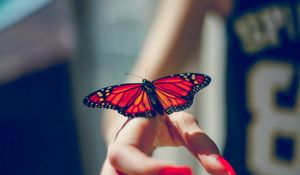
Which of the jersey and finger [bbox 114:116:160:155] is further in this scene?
the jersey

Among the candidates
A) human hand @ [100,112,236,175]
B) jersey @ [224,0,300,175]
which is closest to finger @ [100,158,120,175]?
human hand @ [100,112,236,175]

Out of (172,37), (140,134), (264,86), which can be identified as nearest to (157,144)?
(140,134)

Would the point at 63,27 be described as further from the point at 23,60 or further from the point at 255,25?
the point at 255,25

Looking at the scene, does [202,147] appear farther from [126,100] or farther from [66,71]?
[66,71]

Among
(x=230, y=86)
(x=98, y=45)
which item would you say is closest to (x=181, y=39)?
(x=230, y=86)

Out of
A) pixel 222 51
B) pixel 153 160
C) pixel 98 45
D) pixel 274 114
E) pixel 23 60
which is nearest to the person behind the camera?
pixel 153 160

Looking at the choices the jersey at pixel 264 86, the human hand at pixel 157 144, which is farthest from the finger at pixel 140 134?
the jersey at pixel 264 86

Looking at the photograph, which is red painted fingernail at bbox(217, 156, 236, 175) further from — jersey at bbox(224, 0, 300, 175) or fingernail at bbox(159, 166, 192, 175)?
jersey at bbox(224, 0, 300, 175)
